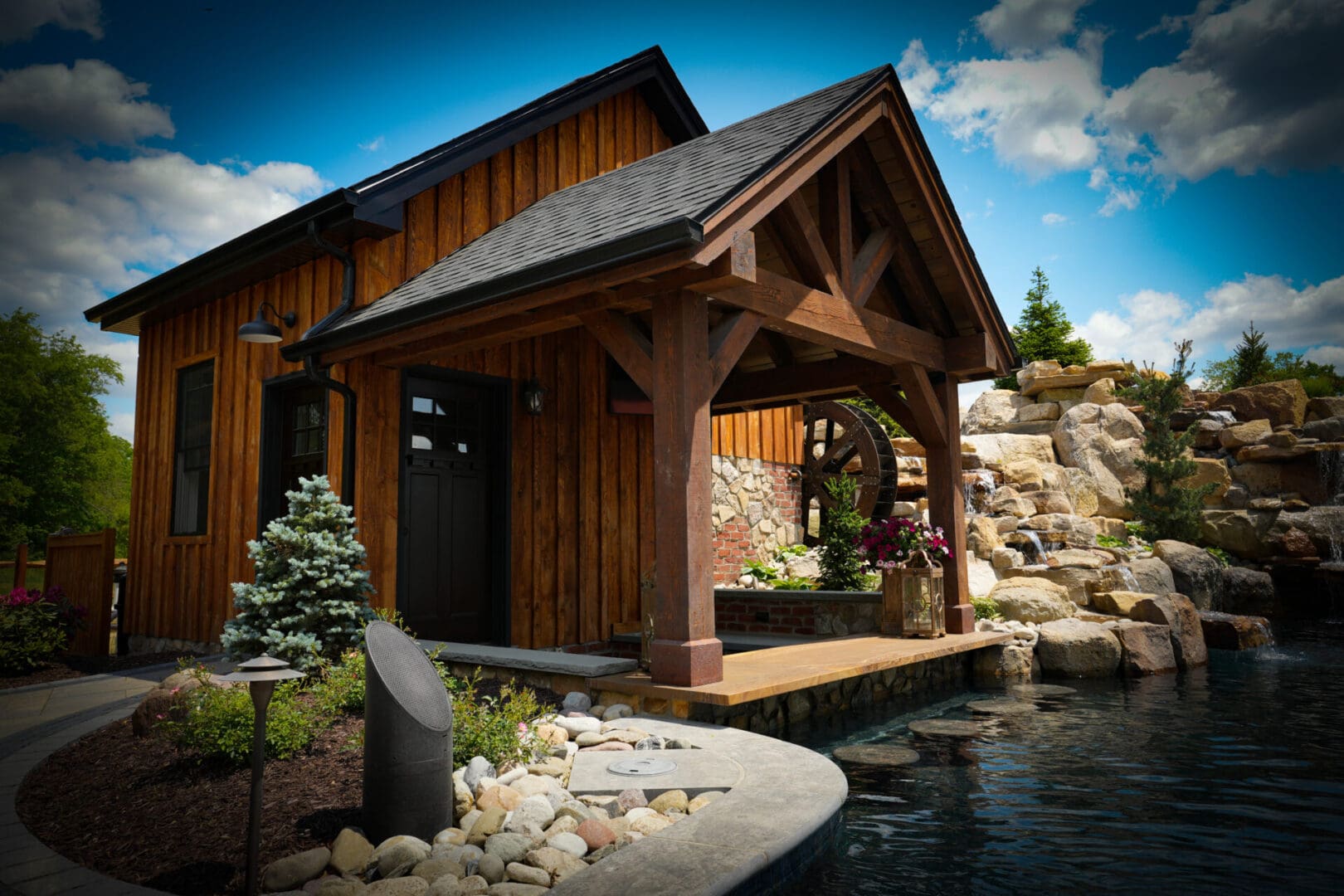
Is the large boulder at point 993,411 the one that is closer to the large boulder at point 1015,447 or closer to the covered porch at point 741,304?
the large boulder at point 1015,447

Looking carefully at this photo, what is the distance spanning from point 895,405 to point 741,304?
3.05 metres

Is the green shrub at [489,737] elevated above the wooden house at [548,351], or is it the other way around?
the wooden house at [548,351]

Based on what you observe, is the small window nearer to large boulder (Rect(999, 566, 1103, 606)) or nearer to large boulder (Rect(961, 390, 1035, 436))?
large boulder (Rect(999, 566, 1103, 606))

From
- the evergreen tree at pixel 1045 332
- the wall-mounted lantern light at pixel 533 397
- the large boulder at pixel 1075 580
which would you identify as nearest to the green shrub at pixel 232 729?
the wall-mounted lantern light at pixel 533 397

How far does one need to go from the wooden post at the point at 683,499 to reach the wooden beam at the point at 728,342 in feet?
0.26

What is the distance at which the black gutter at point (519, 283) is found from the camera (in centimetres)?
419

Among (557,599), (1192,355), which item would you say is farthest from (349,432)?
(1192,355)

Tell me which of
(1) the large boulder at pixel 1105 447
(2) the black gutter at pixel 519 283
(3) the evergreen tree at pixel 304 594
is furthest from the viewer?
(1) the large boulder at pixel 1105 447

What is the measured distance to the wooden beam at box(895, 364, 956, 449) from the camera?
7.04 metres

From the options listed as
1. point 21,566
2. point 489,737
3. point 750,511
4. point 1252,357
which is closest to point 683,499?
point 489,737

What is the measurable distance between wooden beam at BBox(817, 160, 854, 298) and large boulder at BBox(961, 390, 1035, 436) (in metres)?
17.4

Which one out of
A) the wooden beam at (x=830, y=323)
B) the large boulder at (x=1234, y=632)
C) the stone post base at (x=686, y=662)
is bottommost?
the large boulder at (x=1234, y=632)

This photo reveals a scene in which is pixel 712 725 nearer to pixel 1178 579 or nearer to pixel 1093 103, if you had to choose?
pixel 1178 579

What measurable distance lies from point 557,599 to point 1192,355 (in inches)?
593
